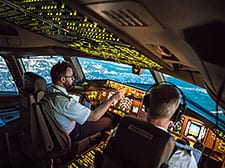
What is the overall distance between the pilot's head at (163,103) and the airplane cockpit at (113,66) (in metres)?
0.13

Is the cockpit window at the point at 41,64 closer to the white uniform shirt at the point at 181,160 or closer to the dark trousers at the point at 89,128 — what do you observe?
the dark trousers at the point at 89,128

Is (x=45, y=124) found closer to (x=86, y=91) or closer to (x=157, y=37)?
(x=86, y=91)

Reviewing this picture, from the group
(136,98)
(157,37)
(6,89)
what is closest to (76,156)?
(136,98)

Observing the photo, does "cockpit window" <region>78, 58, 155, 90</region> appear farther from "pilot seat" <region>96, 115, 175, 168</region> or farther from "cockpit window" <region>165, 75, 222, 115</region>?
"pilot seat" <region>96, 115, 175, 168</region>

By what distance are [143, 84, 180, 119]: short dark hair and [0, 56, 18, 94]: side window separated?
3.52 meters

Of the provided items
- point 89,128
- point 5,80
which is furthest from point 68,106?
point 5,80

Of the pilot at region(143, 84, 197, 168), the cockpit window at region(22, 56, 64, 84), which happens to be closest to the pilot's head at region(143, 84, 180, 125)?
the pilot at region(143, 84, 197, 168)

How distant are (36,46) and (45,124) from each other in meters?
1.47

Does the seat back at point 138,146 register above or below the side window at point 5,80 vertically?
above

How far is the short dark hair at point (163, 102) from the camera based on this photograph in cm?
138

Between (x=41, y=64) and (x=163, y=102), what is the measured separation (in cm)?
329

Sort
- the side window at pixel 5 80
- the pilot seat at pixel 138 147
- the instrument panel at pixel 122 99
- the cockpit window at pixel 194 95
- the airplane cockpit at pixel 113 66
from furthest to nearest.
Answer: the side window at pixel 5 80 < the instrument panel at pixel 122 99 < the cockpit window at pixel 194 95 < the pilot seat at pixel 138 147 < the airplane cockpit at pixel 113 66

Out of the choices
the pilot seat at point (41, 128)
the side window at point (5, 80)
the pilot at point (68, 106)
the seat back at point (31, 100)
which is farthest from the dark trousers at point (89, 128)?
the side window at point (5, 80)

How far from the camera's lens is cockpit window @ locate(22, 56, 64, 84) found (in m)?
4.05
